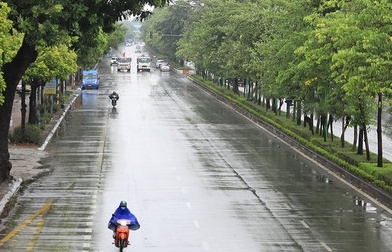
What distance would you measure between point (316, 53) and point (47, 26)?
14011 millimetres

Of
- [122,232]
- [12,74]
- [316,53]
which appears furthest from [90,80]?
[122,232]

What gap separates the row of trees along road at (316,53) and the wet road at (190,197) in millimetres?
3139

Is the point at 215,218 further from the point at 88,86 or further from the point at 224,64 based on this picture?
the point at 88,86

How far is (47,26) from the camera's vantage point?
32406 millimetres

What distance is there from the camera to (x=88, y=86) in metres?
104

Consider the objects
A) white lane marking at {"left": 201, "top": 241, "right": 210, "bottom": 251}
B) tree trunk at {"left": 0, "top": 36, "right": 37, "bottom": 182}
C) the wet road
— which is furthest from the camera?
tree trunk at {"left": 0, "top": 36, "right": 37, "bottom": 182}

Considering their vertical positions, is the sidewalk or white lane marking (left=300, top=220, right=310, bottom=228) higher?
white lane marking (left=300, top=220, right=310, bottom=228)

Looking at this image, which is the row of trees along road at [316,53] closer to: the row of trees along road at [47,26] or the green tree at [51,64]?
the row of trees along road at [47,26]

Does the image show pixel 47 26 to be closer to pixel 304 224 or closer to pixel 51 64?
pixel 304 224

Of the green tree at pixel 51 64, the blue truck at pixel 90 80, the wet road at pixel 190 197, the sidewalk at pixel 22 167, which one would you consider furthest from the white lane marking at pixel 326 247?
the blue truck at pixel 90 80

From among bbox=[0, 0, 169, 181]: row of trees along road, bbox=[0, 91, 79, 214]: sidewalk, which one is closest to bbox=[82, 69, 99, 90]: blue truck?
bbox=[0, 91, 79, 214]: sidewalk

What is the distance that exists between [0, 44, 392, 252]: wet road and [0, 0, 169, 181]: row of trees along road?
3.87 metres

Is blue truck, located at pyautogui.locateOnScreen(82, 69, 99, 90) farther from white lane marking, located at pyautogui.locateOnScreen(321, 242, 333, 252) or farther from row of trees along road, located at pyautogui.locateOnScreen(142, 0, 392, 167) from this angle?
white lane marking, located at pyautogui.locateOnScreen(321, 242, 333, 252)

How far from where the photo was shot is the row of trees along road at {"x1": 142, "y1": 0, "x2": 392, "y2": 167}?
34500 mm
